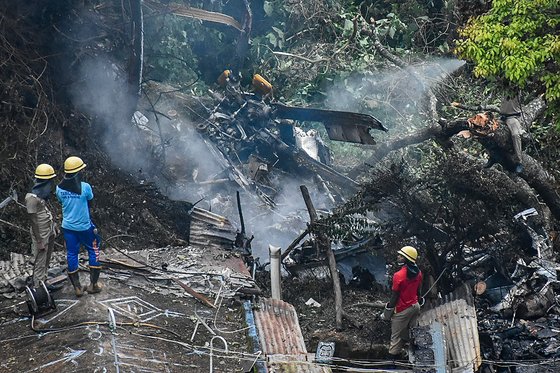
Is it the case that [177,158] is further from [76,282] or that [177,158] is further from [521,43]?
[521,43]

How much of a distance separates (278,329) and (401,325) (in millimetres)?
1826

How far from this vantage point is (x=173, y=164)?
14.7 m

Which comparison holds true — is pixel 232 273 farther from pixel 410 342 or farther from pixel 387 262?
pixel 387 262

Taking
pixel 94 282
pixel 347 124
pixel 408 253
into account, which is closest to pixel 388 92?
pixel 347 124

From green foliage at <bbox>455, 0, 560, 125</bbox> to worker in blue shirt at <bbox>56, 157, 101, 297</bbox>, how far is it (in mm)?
5562

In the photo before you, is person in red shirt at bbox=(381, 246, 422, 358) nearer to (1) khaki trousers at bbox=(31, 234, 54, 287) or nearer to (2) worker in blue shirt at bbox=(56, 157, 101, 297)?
(2) worker in blue shirt at bbox=(56, 157, 101, 297)

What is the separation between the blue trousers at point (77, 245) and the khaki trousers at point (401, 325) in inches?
141

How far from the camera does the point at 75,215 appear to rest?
7367 millimetres

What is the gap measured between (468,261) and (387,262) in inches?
54.8

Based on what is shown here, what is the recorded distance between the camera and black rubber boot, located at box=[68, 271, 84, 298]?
7355mm

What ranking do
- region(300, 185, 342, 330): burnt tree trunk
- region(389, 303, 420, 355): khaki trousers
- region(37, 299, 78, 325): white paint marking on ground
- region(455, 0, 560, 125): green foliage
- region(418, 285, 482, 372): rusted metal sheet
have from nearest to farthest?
region(37, 299, 78, 325): white paint marking on ground
region(418, 285, 482, 372): rusted metal sheet
region(389, 303, 420, 355): khaki trousers
region(455, 0, 560, 125): green foliage
region(300, 185, 342, 330): burnt tree trunk

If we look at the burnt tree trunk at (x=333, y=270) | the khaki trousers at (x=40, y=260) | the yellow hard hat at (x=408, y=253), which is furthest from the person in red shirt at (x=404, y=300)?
the khaki trousers at (x=40, y=260)

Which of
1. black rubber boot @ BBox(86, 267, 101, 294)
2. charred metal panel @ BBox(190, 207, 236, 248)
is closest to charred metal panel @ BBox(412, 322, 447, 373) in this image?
charred metal panel @ BBox(190, 207, 236, 248)

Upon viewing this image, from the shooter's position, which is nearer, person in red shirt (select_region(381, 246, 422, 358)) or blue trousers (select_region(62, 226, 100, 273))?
blue trousers (select_region(62, 226, 100, 273))
